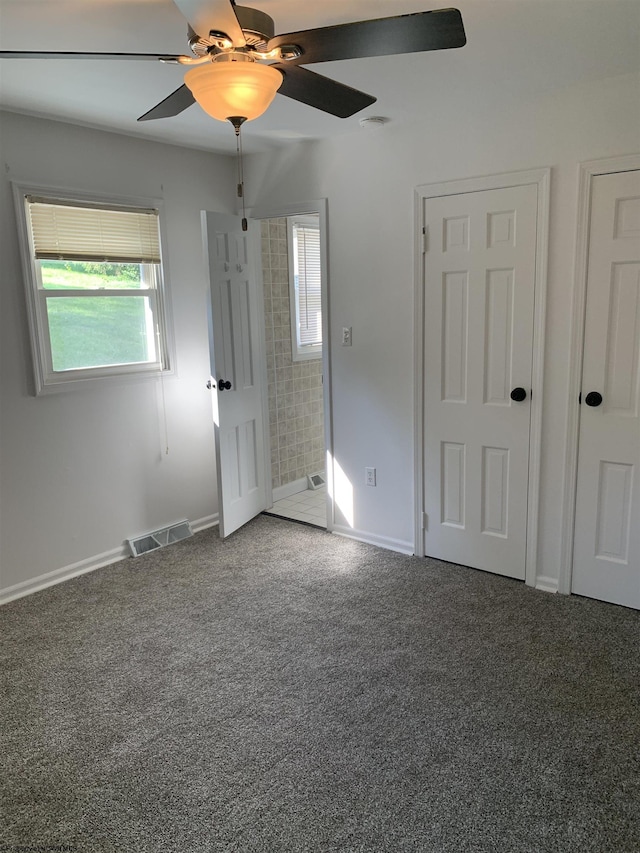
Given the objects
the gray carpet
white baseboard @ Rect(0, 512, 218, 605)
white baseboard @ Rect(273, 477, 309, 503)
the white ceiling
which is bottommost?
the gray carpet

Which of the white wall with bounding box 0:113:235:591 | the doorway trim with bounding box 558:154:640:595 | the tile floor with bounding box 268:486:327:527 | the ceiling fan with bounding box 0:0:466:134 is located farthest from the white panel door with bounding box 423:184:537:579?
the white wall with bounding box 0:113:235:591

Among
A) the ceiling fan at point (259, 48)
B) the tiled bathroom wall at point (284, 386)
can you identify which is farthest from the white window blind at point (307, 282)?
the ceiling fan at point (259, 48)

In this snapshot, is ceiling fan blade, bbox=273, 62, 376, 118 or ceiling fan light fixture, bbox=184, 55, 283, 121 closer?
ceiling fan light fixture, bbox=184, 55, 283, 121

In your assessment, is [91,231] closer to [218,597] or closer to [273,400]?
[273,400]

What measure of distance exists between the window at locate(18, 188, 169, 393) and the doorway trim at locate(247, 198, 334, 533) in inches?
29.1

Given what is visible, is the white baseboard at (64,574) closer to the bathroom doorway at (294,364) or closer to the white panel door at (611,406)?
the bathroom doorway at (294,364)

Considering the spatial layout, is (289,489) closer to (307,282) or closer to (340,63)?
(307,282)

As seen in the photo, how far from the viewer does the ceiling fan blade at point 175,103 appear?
1834 millimetres

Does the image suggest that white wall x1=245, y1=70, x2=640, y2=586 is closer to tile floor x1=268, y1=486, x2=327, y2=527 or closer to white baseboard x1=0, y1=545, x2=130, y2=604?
tile floor x1=268, y1=486, x2=327, y2=527

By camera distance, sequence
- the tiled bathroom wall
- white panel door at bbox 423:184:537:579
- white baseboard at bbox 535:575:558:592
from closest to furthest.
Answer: white panel door at bbox 423:184:537:579, white baseboard at bbox 535:575:558:592, the tiled bathroom wall

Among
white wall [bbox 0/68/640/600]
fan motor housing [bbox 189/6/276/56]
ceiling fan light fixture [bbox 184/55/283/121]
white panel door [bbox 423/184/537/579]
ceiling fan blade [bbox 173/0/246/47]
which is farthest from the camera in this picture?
white panel door [bbox 423/184/537/579]

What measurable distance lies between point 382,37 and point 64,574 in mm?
3119

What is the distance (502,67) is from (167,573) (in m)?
3.01

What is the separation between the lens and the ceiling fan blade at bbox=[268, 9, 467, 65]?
1.35 metres
